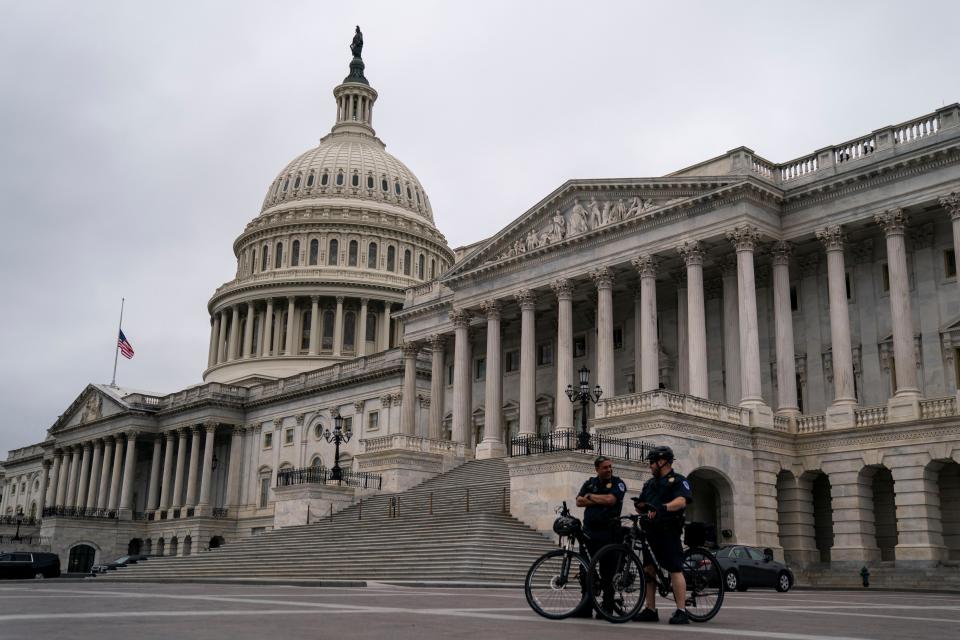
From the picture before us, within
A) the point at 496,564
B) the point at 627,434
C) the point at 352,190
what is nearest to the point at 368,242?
the point at 352,190

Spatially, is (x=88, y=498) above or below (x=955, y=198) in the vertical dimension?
below

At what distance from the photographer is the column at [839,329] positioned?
43.7m

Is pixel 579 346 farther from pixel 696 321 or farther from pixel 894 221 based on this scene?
pixel 894 221

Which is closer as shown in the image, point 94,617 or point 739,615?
point 94,617

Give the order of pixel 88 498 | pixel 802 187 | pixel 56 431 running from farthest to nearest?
1. pixel 56 431
2. pixel 88 498
3. pixel 802 187

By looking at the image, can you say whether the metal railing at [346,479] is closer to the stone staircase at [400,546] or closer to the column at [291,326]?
the stone staircase at [400,546]

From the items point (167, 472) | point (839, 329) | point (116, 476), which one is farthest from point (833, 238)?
point (116, 476)

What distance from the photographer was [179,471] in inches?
3706

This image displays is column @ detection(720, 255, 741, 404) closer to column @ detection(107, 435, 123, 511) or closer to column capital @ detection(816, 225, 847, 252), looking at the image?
column capital @ detection(816, 225, 847, 252)

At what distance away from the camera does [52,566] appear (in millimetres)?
49062

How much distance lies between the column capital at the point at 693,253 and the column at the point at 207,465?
5132cm

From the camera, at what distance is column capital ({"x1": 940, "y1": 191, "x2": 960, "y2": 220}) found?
41969 mm

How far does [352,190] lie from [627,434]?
8720cm

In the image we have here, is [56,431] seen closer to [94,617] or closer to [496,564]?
[496,564]
